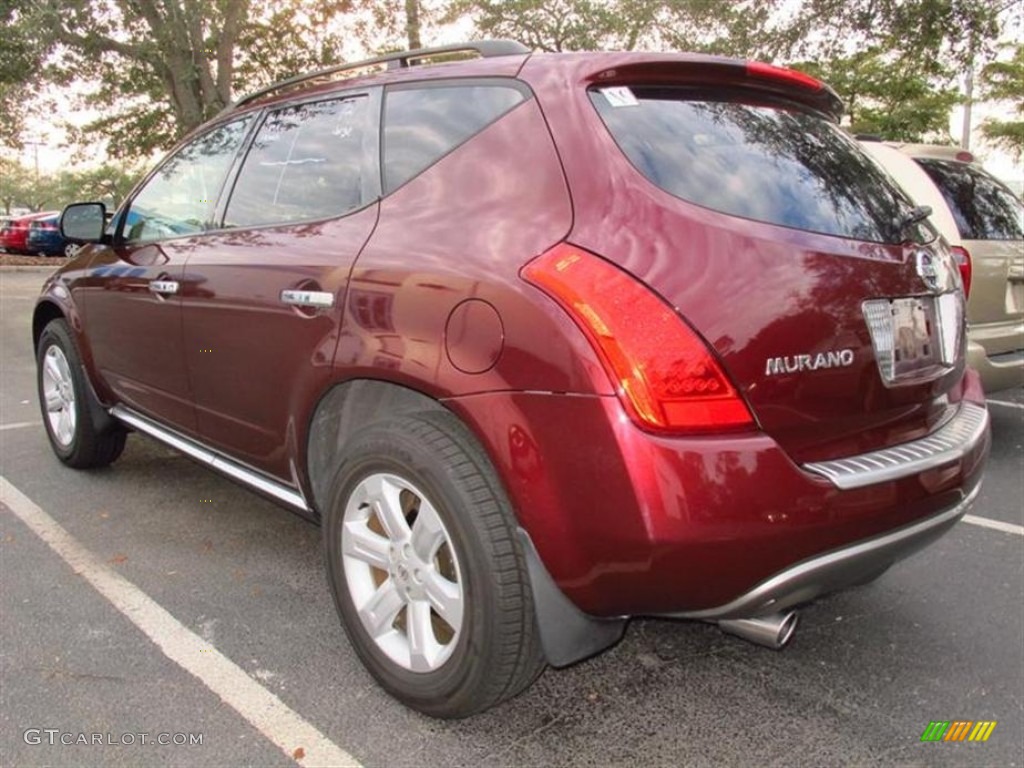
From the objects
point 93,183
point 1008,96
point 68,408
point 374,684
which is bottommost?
point 374,684

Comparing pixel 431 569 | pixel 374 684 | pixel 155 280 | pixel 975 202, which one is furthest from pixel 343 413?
pixel 975 202

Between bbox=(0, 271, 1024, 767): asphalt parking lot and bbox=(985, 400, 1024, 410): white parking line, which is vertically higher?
bbox=(0, 271, 1024, 767): asphalt parking lot

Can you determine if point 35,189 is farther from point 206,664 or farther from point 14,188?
point 206,664

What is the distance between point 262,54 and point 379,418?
52.4ft

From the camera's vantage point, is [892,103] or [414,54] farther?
[892,103]

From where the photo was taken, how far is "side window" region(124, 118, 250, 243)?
3.39 meters

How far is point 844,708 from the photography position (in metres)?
2.46

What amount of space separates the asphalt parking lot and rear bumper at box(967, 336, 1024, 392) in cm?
129

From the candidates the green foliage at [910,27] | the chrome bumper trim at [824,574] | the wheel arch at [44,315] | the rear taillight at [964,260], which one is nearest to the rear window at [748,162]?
the chrome bumper trim at [824,574]

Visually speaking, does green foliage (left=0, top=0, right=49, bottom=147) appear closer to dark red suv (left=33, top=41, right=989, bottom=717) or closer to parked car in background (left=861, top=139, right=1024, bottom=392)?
parked car in background (left=861, top=139, right=1024, bottom=392)

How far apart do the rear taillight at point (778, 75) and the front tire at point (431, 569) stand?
1.28 m

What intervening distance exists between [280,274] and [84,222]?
197 cm

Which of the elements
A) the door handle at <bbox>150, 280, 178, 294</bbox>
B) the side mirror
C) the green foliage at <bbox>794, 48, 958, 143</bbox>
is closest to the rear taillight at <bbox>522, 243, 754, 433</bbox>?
the door handle at <bbox>150, 280, 178, 294</bbox>

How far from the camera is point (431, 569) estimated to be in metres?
2.25
